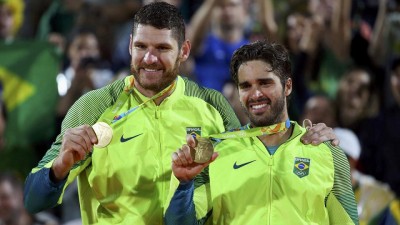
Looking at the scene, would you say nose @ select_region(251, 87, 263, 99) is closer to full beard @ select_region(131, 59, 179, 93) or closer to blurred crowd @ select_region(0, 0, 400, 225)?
full beard @ select_region(131, 59, 179, 93)

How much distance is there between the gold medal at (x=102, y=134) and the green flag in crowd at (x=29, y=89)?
421cm

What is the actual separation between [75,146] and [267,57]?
1.18 metres

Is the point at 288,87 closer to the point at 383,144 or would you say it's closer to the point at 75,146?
the point at 75,146

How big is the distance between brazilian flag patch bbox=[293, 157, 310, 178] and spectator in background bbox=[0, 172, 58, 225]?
3.92 meters

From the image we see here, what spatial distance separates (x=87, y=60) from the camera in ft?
30.5

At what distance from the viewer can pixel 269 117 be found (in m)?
4.98

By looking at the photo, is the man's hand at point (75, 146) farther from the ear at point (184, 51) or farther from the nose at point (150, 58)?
the ear at point (184, 51)

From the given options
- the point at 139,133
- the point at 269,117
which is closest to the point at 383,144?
the point at 269,117

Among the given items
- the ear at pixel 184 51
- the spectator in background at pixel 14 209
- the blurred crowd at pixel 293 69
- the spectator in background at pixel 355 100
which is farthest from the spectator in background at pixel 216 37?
the ear at pixel 184 51

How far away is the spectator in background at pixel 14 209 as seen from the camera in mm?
8336

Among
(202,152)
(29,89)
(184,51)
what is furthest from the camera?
(29,89)

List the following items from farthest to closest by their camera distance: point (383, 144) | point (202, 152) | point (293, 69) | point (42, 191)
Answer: point (293, 69)
point (383, 144)
point (42, 191)
point (202, 152)

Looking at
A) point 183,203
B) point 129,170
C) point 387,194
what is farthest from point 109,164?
point 387,194

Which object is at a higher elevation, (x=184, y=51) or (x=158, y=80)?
(x=184, y=51)
